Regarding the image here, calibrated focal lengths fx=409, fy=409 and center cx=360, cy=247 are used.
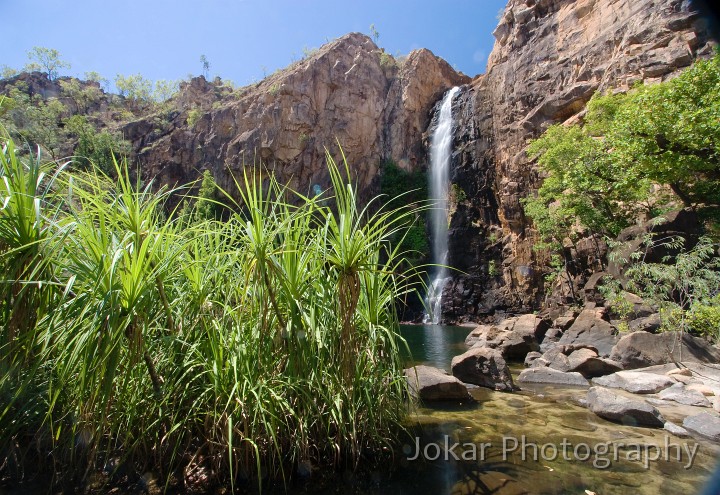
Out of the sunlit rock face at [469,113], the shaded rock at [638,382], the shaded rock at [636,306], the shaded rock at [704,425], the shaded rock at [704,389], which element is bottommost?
the shaded rock at [638,382]

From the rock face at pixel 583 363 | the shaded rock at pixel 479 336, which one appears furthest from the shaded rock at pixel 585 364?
the shaded rock at pixel 479 336

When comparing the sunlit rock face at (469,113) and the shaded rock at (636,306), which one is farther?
the sunlit rock face at (469,113)

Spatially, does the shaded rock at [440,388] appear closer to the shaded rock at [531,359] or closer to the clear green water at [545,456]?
the clear green water at [545,456]

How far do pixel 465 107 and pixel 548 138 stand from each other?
1090 cm

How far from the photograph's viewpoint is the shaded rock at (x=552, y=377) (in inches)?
275

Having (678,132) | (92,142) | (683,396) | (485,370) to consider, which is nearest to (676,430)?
(683,396)

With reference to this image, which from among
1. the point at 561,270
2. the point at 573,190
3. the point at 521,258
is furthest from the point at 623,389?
the point at 521,258

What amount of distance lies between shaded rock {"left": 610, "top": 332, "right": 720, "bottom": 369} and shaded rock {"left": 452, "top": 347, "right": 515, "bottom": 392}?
3.02 meters

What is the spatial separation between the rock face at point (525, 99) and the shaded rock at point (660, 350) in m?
9.02

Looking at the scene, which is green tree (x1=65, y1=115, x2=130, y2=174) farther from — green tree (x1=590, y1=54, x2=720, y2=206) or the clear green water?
the clear green water

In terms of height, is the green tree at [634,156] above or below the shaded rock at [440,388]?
above

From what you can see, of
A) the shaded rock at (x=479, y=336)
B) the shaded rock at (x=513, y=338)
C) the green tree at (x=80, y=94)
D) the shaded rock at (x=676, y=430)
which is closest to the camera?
the shaded rock at (x=676, y=430)

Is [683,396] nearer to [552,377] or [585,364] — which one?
[552,377]

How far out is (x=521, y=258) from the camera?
838 inches
